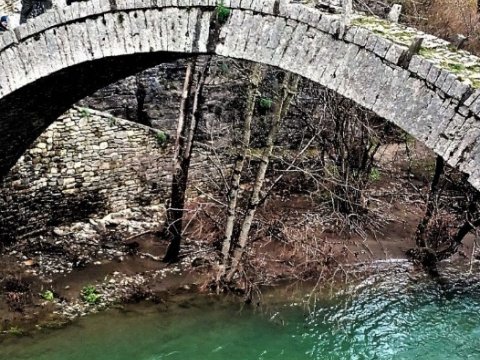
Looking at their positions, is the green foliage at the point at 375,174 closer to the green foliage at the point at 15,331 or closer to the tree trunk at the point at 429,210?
the tree trunk at the point at 429,210

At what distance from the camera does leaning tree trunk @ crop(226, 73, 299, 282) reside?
314 inches

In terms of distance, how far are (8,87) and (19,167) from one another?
13.6 feet

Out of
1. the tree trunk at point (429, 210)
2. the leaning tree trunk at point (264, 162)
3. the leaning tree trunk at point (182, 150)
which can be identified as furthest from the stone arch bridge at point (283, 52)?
the tree trunk at point (429, 210)

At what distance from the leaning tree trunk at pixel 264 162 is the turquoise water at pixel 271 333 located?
0.87m

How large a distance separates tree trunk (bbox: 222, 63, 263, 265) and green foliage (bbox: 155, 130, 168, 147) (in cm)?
262

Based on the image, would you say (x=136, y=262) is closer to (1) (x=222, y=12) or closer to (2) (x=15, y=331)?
(2) (x=15, y=331)

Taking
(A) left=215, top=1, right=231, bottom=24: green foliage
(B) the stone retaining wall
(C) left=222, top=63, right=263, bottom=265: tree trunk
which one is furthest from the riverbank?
(A) left=215, top=1, right=231, bottom=24: green foliage

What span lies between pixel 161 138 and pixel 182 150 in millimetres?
1519

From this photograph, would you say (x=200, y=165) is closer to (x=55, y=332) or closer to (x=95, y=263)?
(x=95, y=263)

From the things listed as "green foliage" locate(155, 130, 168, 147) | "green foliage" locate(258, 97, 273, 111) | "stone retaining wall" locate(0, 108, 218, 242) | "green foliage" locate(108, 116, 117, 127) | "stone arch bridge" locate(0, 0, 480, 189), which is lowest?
"stone retaining wall" locate(0, 108, 218, 242)

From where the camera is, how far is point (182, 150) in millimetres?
9703

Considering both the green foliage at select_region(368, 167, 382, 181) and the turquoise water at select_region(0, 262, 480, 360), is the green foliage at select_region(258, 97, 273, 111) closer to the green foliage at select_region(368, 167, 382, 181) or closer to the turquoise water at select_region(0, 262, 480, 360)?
the green foliage at select_region(368, 167, 382, 181)

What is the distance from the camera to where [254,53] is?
446 cm

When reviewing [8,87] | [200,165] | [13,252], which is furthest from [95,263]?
[8,87]
